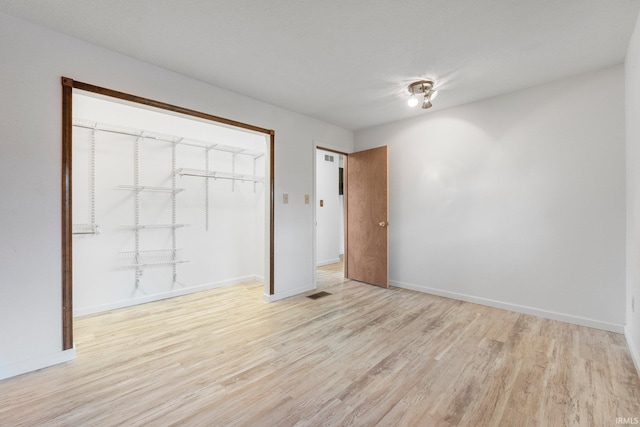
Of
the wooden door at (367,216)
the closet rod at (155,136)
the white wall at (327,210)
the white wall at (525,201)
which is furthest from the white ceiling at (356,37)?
the white wall at (327,210)

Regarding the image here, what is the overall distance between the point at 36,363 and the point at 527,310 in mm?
4527

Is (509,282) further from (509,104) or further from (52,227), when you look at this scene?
(52,227)

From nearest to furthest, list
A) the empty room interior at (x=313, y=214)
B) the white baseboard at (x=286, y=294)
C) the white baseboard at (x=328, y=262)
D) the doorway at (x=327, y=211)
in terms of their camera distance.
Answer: the empty room interior at (x=313, y=214) < the white baseboard at (x=286, y=294) < the white baseboard at (x=328, y=262) < the doorway at (x=327, y=211)

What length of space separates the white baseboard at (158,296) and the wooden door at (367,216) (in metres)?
1.73

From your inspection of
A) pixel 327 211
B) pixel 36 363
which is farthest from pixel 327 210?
pixel 36 363

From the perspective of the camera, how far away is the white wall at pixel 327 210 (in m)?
6.00

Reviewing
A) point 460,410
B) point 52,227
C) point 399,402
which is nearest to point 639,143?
point 460,410

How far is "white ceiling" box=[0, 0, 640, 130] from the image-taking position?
1815 millimetres

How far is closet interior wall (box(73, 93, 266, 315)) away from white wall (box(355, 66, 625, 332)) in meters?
2.58

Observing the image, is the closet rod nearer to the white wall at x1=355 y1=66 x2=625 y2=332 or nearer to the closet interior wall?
the closet interior wall

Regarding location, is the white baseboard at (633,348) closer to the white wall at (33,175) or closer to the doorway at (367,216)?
the doorway at (367,216)

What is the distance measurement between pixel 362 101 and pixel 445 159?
4.53 ft

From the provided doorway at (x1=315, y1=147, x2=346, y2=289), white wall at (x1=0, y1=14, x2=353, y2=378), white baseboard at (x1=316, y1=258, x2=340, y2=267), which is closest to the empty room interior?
white wall at (x1=0, y1=14, x2=353, y2=378)

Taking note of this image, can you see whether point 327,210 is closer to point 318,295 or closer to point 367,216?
point 367,216
